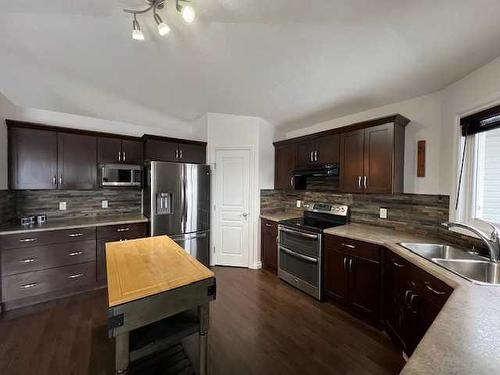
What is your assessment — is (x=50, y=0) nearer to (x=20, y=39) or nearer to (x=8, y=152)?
(x=20, y=39)

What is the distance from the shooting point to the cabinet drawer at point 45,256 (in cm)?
246

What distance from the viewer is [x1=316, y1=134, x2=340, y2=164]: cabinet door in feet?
9.50

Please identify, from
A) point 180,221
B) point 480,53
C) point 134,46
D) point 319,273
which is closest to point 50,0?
point 134,46

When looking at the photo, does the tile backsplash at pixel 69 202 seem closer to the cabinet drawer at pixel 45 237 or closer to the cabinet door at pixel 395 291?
the cabinet drawer at pixel 45 237

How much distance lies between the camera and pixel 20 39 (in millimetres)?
2240

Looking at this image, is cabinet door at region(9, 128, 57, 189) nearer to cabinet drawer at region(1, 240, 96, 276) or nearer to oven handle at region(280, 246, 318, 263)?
cabinet drawer at region(1, 240, 96, 276)

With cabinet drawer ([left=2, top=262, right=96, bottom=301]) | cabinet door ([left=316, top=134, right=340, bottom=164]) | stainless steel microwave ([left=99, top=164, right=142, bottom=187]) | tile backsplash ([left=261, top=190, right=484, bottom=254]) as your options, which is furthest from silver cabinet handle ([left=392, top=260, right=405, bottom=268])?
cabinet drawer ([left=2, top=262, right=96, bottom=301])

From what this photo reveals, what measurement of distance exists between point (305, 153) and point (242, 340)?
2.47m

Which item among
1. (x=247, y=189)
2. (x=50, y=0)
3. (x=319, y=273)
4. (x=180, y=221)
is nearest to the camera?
(x=50, y=0)

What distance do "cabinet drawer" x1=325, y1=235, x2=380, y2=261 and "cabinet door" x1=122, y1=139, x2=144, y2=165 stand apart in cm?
299

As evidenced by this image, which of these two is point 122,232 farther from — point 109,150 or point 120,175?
point 109,150

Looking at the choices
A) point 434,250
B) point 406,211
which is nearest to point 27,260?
point 434,250

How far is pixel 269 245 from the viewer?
11.6ft

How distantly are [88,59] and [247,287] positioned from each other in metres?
3.37
